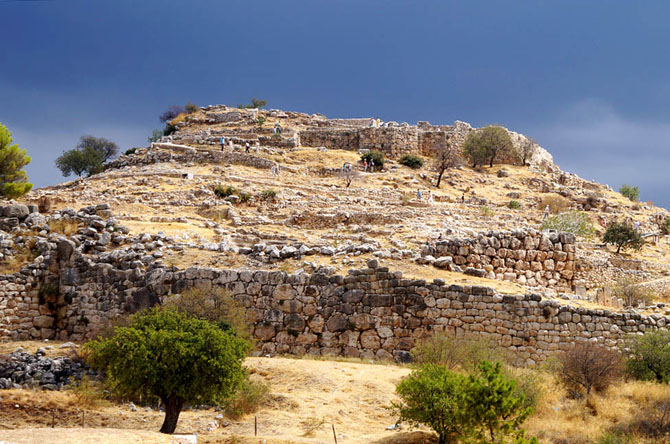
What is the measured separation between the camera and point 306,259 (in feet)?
50.3

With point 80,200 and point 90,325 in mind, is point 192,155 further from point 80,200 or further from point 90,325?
point 90,325

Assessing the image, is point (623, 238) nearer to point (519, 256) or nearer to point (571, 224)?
point (571, 224)

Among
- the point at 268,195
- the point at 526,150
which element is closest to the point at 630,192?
the point at 526,150

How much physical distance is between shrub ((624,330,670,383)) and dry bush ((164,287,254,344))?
7.08 meters

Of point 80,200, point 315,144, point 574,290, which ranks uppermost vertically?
point 315,144

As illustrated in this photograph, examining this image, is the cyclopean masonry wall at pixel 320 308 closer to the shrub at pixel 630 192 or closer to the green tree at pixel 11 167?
the green tree at pixel 11 167

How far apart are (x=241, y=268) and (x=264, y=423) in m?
5.62

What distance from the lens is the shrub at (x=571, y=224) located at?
31.6m

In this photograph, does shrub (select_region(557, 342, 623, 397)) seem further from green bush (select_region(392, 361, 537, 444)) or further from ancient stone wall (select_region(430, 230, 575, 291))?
ancient stone wall (select_region(430, 230, 575, 291))

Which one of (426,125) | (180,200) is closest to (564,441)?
(180,200)

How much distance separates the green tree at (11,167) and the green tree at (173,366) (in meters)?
16.4

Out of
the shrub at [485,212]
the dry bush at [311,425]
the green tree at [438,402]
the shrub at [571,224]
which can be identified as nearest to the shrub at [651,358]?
the green tree at [438,402]

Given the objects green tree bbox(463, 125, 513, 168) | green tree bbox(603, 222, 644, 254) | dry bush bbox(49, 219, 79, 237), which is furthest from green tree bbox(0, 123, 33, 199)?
green tree bbox(463, 125, 513, 168)

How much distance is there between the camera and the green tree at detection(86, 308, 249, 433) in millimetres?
9062
